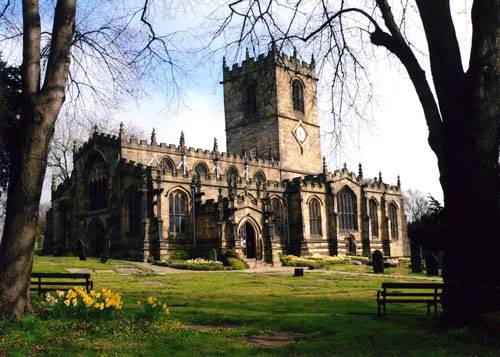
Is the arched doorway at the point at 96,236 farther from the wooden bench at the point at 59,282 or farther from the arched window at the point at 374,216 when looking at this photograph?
the wooden bench at the point at 59,282

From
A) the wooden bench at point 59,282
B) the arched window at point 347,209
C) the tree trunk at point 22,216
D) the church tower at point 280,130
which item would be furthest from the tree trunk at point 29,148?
the church tower at point 280,130

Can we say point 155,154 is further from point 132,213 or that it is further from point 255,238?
point 255,238

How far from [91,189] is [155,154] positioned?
19.8 ft

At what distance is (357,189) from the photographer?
47.4 metres

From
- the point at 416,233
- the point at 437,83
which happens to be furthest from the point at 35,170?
the point at 416,233

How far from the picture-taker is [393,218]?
2039 inches

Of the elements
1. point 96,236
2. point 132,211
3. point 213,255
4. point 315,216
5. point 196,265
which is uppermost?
point 132,211

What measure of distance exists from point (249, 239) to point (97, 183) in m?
13.6

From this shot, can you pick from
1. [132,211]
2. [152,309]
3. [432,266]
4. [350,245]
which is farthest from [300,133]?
[152,309]

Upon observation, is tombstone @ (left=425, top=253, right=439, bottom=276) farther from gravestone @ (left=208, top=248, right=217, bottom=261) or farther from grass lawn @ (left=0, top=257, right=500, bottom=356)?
gravestone @ (left=208, top=248, right=217, bottom=261)

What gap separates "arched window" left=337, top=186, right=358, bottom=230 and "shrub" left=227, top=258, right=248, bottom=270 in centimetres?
1645

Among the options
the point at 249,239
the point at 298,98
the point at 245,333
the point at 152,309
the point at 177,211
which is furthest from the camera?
the point at 298,98

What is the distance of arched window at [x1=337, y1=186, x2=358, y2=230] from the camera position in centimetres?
4580

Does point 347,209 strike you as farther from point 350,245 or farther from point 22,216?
point 22,216
